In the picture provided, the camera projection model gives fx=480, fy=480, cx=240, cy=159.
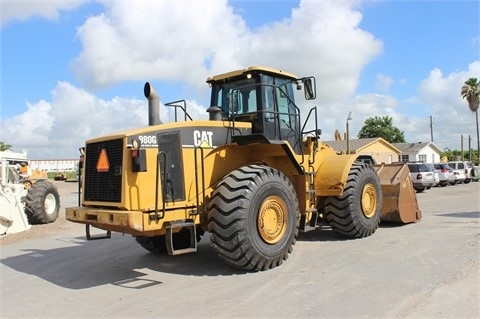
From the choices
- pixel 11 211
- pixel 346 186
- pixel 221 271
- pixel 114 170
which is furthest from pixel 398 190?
pixel 11 211

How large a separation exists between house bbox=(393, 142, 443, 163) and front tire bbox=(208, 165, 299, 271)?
179 feet

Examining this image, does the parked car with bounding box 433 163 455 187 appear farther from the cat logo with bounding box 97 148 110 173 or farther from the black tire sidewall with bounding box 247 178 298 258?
the cat logo with bounding box 97 148 110 173

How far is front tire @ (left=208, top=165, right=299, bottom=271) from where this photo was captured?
22.2ft

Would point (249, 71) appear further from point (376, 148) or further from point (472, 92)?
point (472, 92)

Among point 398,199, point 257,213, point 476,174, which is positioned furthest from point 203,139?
point 476,174

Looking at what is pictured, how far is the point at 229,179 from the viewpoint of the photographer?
6.99m

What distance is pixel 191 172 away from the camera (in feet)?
23.7

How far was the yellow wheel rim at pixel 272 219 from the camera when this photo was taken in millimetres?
7203

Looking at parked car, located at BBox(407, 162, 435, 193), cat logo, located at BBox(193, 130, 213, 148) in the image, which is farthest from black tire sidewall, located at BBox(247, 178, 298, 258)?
parked car, located at BBox(407, 162, 435, 193)

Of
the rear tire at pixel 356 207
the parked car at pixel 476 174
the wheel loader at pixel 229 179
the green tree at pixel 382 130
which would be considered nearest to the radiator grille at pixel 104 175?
the wheel loader at pixel 229 179

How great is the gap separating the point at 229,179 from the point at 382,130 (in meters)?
75.6

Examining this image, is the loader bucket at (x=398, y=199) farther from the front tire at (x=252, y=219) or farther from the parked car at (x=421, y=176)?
the parked car at (x=421, y=176)

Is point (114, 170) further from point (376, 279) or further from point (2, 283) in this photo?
point (376, 279)

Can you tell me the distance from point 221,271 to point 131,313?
6.81 feet
